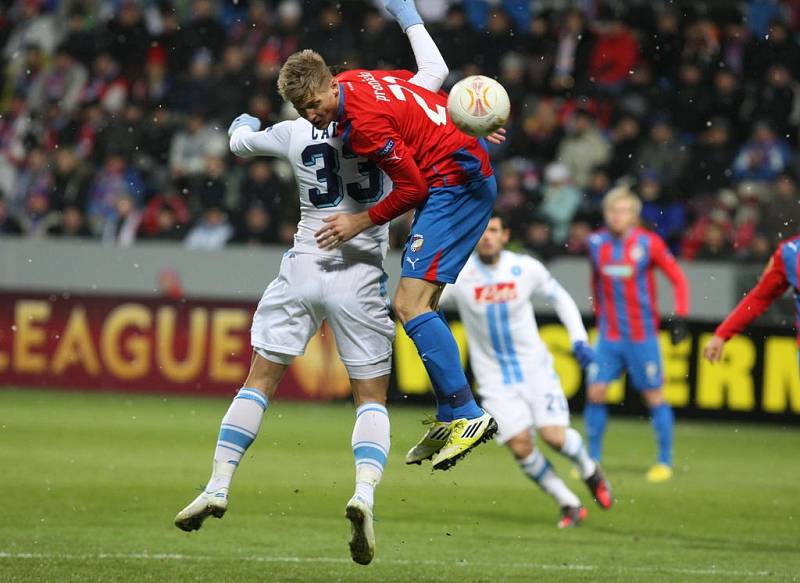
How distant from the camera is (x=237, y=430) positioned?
684 centimetres

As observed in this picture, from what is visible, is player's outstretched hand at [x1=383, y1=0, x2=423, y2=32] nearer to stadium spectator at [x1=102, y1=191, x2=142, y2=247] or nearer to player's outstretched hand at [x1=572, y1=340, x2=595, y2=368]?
player's outstretched hand at [x1=572, y1=340, x2=595, y2=368]

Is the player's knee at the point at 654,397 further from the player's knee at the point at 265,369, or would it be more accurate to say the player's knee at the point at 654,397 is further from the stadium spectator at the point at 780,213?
the player's knee at the point at 265,369

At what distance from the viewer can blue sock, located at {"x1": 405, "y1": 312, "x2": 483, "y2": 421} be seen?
6613 millimetres

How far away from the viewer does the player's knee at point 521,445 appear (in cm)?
932

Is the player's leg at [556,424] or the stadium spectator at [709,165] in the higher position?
the stadium spectator at [709,165]

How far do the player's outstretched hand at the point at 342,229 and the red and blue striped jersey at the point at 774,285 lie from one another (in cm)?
240

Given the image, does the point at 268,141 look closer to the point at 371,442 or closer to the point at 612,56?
the point at 371,442

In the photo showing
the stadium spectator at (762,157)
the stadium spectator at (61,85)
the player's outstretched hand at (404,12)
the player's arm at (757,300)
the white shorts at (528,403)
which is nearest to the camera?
the player's outstretched hand at (404,12)

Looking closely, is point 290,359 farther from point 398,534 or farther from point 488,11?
point 488,11

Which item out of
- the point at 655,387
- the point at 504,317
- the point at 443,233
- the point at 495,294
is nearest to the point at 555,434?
the point at 504,317

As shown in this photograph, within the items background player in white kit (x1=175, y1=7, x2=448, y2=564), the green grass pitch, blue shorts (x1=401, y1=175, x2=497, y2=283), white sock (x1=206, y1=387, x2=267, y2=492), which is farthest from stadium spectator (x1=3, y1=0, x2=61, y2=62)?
blue shorts (x1=401, y1=175, x2=497, y2=283)

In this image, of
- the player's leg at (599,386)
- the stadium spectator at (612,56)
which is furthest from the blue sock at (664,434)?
the stadium spectator at (612,56)

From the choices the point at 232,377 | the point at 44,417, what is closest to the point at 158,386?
the point at 232,377

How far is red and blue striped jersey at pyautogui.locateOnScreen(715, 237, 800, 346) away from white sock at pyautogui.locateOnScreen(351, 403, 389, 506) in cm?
215
